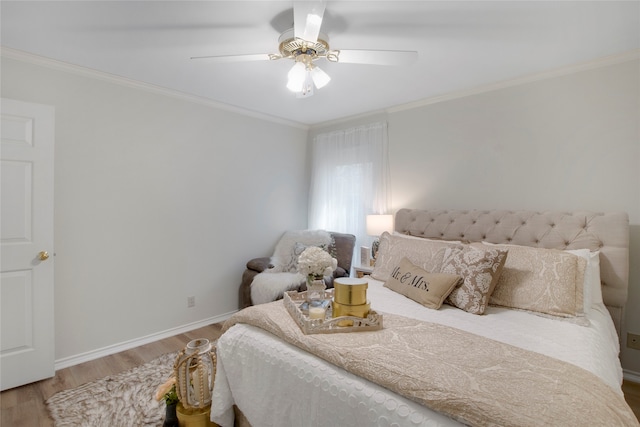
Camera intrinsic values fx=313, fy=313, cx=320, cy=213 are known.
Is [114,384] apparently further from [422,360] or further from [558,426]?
[558,426]

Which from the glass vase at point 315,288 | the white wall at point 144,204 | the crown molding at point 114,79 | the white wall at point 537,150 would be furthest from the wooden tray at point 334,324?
the crown molding at point 114,79

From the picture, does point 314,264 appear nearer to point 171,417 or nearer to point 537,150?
point 171,417

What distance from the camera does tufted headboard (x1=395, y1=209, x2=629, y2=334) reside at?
2.13 m

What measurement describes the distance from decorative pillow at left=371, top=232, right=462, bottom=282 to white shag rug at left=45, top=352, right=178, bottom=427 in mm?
1846

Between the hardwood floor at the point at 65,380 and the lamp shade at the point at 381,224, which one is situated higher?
the lamp shade at the point at 381,224

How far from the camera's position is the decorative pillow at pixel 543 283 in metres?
1.81

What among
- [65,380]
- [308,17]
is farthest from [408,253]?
[65,380]

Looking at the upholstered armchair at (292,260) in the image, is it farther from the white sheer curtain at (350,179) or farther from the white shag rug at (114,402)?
the white shag rug at (114,402)

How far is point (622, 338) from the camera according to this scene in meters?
2.31

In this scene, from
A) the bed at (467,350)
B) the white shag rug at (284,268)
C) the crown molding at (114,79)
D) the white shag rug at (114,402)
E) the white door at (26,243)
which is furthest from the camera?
the white shag rug at (284,268)

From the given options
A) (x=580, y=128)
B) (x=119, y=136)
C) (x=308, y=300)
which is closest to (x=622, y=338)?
(x=580, y=128)

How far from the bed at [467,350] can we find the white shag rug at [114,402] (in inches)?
28.7

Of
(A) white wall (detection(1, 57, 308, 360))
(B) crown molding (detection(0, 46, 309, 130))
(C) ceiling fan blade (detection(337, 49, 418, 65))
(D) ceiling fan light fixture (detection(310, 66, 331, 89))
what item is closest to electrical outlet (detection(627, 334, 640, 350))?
(C) ceiling fan blade (detection(337, 49, 418, 65))

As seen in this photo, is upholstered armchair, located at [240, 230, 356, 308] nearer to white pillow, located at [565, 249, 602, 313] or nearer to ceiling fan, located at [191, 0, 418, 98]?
ceiling fan, located at [191, 0, 418, 98]
